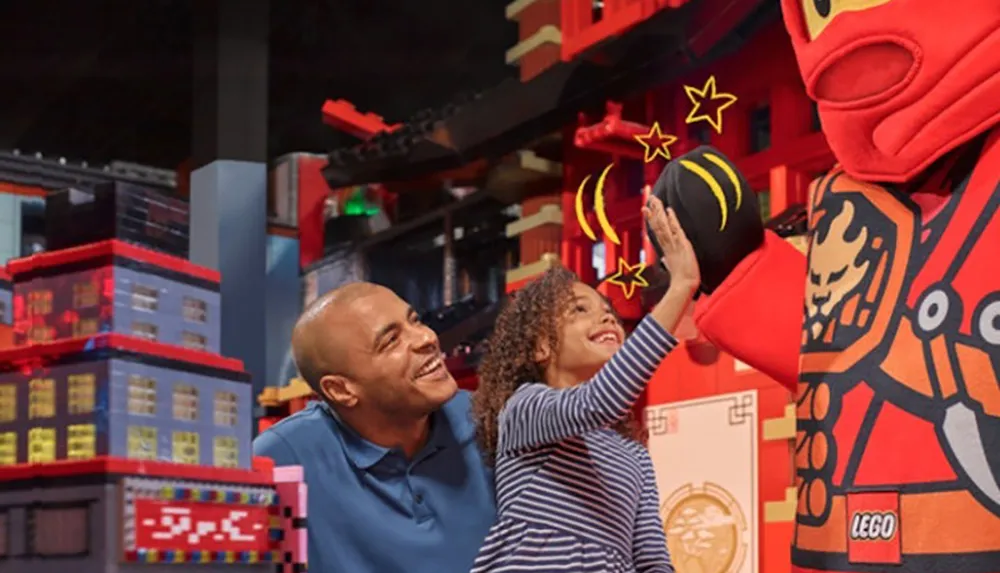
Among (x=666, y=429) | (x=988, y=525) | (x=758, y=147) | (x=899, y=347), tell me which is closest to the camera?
(x=988, y=525)

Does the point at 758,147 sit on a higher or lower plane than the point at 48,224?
higher

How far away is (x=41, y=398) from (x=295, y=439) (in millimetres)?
354

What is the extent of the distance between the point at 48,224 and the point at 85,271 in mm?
115

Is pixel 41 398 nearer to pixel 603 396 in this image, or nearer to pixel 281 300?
pixel 603 396

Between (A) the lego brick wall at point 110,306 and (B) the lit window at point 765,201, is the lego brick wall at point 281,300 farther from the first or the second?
(A) the lego brick wall at point 110,306

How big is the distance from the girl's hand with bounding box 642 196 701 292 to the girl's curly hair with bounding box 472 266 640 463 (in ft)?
0.63

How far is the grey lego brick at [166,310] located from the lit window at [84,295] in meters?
0.03

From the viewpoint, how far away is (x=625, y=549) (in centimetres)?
182

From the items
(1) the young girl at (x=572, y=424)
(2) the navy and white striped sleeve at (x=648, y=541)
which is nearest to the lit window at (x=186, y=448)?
(1) the young girl at (x=572, y=424)

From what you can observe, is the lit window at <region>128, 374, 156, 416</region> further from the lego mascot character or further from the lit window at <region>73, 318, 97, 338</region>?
the lego mascot character

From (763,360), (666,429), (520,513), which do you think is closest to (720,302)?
(763,360)

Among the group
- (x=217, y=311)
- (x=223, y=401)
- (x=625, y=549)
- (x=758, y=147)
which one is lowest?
(x=625, y=549)

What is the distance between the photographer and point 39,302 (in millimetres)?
1603

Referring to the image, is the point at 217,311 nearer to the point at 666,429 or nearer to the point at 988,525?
the point at 988,525
